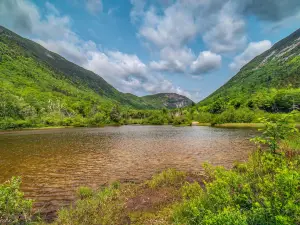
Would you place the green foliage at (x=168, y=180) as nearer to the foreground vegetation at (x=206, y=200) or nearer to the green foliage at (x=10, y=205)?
the foreground vegetation at (x=206, y=200)

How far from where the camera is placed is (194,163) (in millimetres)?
22594

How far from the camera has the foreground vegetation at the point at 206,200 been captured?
4.98 metres

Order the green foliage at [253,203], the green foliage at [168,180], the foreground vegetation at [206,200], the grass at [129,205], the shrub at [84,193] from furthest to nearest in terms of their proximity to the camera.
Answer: the green foliage at [168,180] < the shrub at [84,193] < the grass at [129,205] < the foreground vegetation at [206,200] < the green foliage at [253,203]

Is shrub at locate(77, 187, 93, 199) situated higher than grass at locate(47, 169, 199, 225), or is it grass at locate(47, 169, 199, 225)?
grass at locate(47, 169, 199, 225)

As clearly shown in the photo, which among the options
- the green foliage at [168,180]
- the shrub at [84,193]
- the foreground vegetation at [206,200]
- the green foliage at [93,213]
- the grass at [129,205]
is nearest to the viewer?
the foreground vegetation at [206,200]

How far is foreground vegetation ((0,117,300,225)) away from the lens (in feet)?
16.3

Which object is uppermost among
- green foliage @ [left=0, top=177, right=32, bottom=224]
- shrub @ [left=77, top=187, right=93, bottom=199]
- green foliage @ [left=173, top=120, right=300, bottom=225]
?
green foliage @ [left=173, top=120, right=300, bottom=225]

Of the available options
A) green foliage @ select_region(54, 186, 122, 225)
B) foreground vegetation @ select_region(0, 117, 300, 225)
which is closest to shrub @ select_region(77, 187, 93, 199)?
foreground vegetation @ select_region(0, 117, 300, 225)

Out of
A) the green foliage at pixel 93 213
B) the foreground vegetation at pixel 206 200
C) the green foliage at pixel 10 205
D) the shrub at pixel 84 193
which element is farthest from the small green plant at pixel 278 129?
the green foliage at pixel 10 205

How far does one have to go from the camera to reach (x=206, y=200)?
7.36 metres

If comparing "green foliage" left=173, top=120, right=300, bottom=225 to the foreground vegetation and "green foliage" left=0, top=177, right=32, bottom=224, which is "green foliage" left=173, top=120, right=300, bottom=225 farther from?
"green foliage" left=0, top=177, right=32, bottom=224

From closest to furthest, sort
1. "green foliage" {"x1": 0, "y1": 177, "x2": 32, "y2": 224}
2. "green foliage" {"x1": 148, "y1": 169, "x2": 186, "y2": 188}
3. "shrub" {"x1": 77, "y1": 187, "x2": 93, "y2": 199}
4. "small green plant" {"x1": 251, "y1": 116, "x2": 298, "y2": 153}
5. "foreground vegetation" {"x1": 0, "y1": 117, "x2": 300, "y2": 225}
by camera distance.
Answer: "foreground vegetation" {"x1": 0, "y1": 117, "x2": 300, "y2": 225}
"green foliage" {"x1": 0, "y1": 177, "x2": 32, "y2": 224}
"small green plant" {"x1": 251, "y1": 116, "x2": 298, "y2": 153}
"shrub" {"x1": 77, "y1": 187, "x2": 93, "y2": 199}
"green foliage" {"x1": 148, "y1": 169, "x2": 186, "y2": 188}

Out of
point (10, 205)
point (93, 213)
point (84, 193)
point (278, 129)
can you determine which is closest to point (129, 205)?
point (93, 213)

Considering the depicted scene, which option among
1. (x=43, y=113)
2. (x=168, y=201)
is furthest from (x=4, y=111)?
(x=168, y=201)
